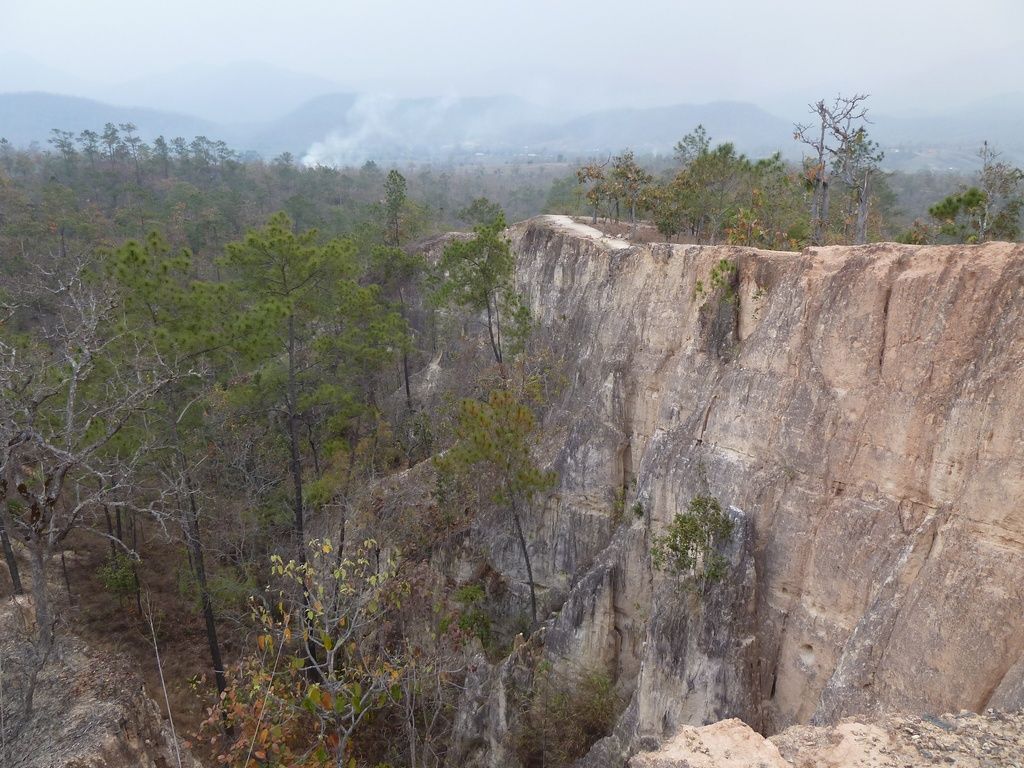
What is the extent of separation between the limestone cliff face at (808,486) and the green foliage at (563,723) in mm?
1073

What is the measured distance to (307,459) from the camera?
27734mm

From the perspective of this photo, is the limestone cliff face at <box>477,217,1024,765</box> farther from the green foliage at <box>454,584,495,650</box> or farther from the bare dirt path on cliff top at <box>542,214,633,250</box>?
the bare dirt path on cliff top at <box>542,214,633,250</box>

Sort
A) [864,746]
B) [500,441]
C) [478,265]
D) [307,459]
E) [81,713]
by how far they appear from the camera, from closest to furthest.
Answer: [864,746] < [81,713] < [500,441] < [478,265] < [307,459]

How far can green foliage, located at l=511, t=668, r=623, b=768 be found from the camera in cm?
1570

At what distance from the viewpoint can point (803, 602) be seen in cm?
1273

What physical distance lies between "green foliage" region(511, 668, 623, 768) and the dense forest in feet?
0.20

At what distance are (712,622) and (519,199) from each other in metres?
91.7

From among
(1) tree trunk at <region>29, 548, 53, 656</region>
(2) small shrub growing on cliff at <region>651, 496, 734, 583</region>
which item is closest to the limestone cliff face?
(2) small shrub growing on cliff at <region>651, 496, 734, 583</region>

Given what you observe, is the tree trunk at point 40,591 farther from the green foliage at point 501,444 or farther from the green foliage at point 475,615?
the green foliage at point 475,615

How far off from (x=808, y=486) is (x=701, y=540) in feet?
8.00

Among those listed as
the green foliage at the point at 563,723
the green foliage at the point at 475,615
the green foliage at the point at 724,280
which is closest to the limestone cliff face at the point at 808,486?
the green foliage at the point at 724,280

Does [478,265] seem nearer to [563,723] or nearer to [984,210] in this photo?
[563,723]

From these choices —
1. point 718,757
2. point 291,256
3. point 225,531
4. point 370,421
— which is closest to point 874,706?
point 718,757

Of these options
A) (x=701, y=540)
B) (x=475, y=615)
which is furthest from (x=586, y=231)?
(x=701, y=540)
